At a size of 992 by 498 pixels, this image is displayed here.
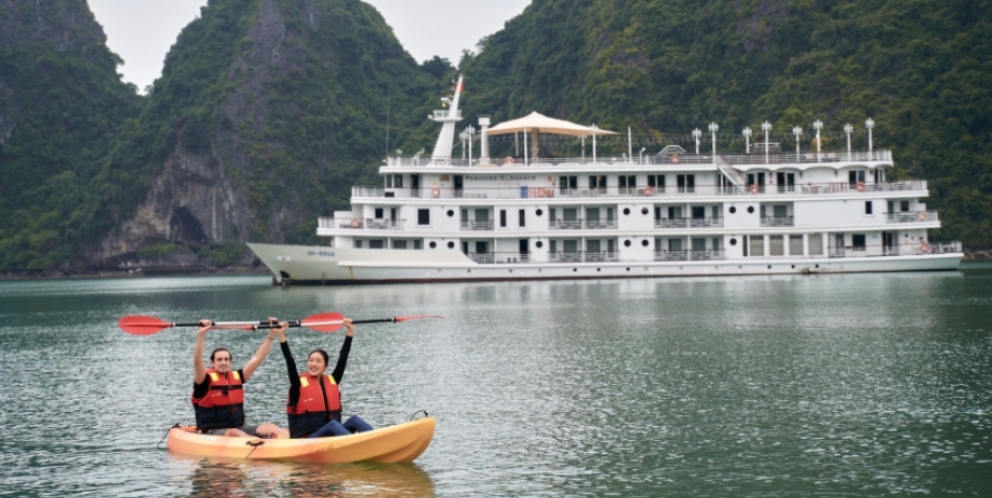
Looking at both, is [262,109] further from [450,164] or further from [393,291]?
[393,291]

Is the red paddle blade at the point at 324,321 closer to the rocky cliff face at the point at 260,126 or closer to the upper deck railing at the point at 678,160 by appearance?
the upper deck railing at the point at 678,160

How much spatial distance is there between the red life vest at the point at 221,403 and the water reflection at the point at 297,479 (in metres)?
0.50

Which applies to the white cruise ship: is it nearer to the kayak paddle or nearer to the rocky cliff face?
the kayak paddle

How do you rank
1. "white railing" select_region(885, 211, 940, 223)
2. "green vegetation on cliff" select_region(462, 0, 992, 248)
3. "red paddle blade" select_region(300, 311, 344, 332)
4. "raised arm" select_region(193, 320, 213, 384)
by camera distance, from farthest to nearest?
1. "green vegetation on cliff" select_region(462, 0, 992, 248)
2. "white railing" select_region(885, 211, 940, 223)
3. "red paddle blade" select_region(300, 311, 344, 332)
4. "raised arm" select_region(193, 320, 213, 384)

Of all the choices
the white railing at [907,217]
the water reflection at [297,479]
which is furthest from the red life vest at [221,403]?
the white railing at [907,217]

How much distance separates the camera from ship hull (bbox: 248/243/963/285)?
4941 centimetres

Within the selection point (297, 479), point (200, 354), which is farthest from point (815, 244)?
point (297, 479)

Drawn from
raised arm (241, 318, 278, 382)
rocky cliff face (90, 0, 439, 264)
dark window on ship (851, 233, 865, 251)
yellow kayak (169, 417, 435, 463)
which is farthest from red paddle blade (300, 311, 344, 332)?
rocky cliff face (90, 0, 439, 264)

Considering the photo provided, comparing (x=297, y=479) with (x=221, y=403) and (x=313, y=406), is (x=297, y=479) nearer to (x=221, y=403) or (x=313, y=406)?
(x=313, y=406)

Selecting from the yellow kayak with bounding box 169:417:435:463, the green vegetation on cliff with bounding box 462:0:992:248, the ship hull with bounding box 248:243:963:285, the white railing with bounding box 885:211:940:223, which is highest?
the green vegetation on cliff with bounding box 462:0:992:248

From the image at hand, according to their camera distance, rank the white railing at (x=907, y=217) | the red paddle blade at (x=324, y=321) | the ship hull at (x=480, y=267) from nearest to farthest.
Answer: the red paddle blade at (x=324, y=321) → the ship hull at (x=480, y=267) → the white railing at (x=907, y=217)

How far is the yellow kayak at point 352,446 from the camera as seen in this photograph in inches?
488

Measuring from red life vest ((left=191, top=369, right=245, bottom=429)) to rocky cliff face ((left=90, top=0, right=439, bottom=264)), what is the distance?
89.9 m

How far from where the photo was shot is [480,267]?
50781 millimetres
